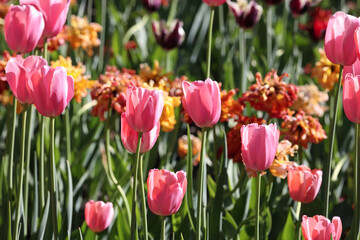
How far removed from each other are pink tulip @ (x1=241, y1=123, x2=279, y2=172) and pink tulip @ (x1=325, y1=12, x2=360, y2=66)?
193mm

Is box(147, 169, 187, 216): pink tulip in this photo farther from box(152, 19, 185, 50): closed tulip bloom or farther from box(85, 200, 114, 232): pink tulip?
box(152, 19, 185, 50): closed tulip bloom

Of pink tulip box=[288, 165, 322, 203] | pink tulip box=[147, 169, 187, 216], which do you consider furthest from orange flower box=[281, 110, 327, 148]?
pink tulip box=[147, 169, 187, 216]

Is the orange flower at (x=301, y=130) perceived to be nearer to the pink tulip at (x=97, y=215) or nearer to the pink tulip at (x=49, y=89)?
the pink tulip at (x=97, y=215)

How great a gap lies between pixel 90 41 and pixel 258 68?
0.61 meters

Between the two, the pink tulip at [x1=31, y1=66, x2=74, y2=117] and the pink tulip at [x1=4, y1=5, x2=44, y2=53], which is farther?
the pink tulip at [x1=4, y1=5, x2=44, y2=53]

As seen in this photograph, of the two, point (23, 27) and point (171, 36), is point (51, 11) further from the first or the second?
point (171, 36)

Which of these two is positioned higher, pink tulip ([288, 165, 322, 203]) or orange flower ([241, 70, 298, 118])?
orange flower ([241, 70, 298, 118])

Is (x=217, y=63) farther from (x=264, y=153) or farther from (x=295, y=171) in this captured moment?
(x=264, y=153)

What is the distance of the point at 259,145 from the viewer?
906 mm

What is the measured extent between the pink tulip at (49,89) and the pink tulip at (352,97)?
0.44 metres

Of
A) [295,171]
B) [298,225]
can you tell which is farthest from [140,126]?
[298,225]

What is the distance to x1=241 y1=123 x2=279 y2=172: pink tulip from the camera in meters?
0.90

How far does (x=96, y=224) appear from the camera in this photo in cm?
110

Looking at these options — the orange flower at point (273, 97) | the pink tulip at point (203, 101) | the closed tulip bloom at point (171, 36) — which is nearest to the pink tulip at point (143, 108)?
the pink tulip at point (203, 101)
